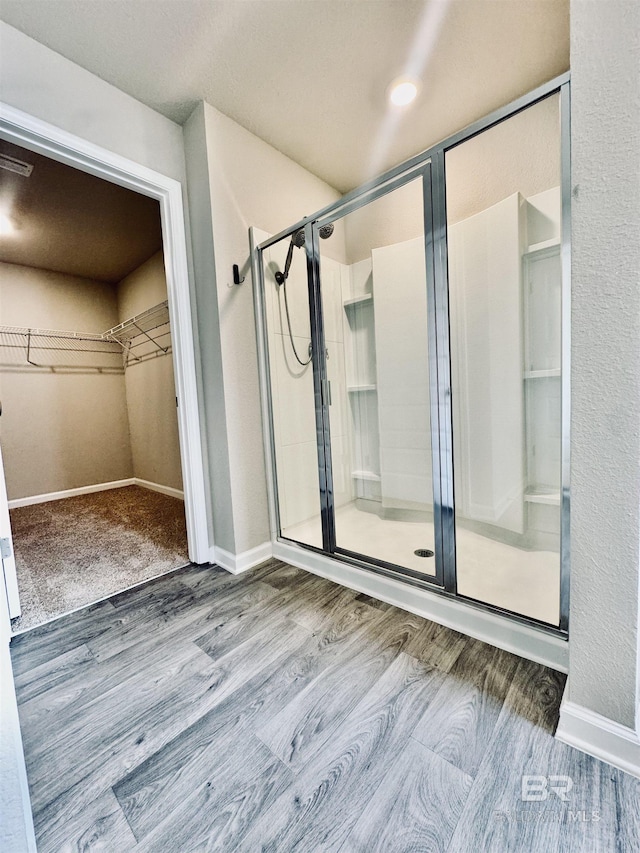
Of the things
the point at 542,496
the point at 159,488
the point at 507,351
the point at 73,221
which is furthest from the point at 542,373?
the point at 159,488

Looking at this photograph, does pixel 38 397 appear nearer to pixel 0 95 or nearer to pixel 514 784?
pixel 0 95

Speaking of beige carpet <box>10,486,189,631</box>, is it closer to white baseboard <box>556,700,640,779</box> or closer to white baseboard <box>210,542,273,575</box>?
white baseboard <box>210,542,273,575</box>

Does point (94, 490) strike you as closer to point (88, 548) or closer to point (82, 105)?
point (88, 548)

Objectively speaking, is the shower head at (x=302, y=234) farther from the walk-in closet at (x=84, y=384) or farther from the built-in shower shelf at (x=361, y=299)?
the walk-in closet at (x=84, y=384)

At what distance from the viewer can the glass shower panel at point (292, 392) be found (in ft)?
6.55

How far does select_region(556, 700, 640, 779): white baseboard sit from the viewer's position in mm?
808

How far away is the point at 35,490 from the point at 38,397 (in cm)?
94

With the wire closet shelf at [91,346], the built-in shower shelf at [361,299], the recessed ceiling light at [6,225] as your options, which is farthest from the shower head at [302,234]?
the recessed ceiling light at [6,225]

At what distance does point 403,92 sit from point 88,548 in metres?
3.23

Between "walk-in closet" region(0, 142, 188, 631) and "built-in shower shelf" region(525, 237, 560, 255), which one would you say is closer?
"built-in shower shelf" region(525, 237, 560, 255)

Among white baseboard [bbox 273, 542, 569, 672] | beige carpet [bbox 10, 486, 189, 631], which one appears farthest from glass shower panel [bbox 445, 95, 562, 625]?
beige carpet [bbox 10, 486, 189, 631]

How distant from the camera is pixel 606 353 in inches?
31.3

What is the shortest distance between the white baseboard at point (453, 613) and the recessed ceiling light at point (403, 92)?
239 cm

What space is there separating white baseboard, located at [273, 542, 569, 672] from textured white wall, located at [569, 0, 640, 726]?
0.30m
